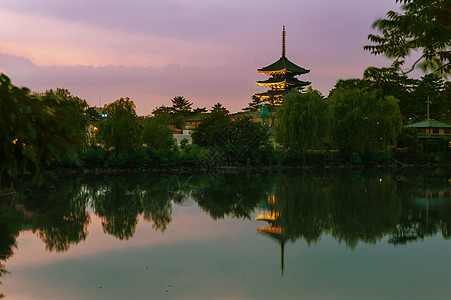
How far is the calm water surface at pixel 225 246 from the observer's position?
620 centimetres

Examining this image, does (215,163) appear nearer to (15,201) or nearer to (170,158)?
(170,158)

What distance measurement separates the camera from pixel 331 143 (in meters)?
33.5

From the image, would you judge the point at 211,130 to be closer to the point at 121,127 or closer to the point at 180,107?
the point at 121,127

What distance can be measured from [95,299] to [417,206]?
447 inches

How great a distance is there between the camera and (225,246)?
880 cm

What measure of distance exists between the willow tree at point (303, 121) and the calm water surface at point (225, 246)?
48.0 ft

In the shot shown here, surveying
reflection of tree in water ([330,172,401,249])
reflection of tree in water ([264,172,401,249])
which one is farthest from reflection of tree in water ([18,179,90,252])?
reflection of tree in water ([330,172,401,249])

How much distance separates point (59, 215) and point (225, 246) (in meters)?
5.74

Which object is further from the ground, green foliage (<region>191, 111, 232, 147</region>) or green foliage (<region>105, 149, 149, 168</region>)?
green foliage (<region>191, 111, 232, 147</region>)

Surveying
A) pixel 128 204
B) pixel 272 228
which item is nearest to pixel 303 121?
pixel 128 204

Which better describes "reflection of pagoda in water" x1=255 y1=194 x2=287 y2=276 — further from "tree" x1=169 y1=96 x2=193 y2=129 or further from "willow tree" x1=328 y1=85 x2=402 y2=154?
"tree" x1=169 y1=96 x2=193 y2=129

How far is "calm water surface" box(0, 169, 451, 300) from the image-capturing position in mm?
6195

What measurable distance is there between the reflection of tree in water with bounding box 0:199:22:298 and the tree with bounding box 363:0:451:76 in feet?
→ 22.5

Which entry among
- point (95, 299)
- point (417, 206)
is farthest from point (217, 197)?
point (95, 299)
